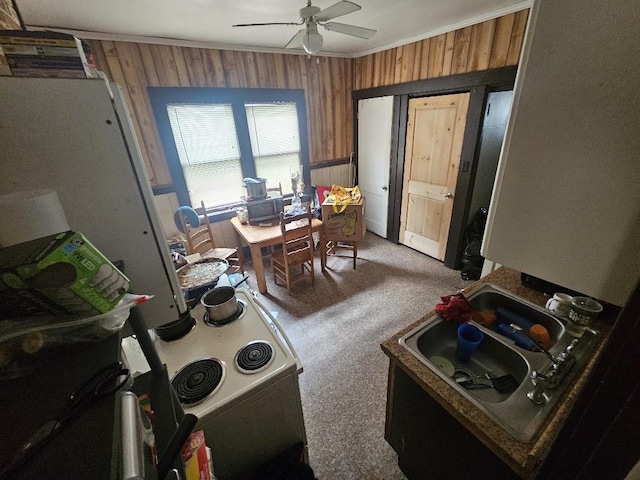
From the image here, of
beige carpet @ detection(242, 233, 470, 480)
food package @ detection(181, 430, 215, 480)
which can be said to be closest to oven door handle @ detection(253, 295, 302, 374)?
food package @ detection(181, 430, 215, 480)

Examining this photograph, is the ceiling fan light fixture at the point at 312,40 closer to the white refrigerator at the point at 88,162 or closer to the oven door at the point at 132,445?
the white refrigerator at the point at 88,162

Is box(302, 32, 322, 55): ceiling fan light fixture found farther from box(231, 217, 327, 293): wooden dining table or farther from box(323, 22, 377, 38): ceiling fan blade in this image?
box(231, 217, 327, 293): wooden dining table

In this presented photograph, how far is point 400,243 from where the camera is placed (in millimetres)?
3930

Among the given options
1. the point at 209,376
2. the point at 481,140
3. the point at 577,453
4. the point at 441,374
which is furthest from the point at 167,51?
the point at 577,453

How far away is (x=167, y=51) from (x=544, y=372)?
3.88m

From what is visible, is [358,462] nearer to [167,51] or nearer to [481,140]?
[481,140]

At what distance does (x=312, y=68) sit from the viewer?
3605 mm

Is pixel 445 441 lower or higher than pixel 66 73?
lower

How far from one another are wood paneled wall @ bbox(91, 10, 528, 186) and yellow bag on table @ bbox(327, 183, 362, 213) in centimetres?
88

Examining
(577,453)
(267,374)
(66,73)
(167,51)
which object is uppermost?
(167,51)

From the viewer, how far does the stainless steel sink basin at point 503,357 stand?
2.68 ft

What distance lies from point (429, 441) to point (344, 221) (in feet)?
8.07

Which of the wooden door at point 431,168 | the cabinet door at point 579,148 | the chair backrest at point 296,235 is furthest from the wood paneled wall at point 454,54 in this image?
the cabinet door at point 579,148

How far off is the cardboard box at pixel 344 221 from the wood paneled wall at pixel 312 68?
1.25m
